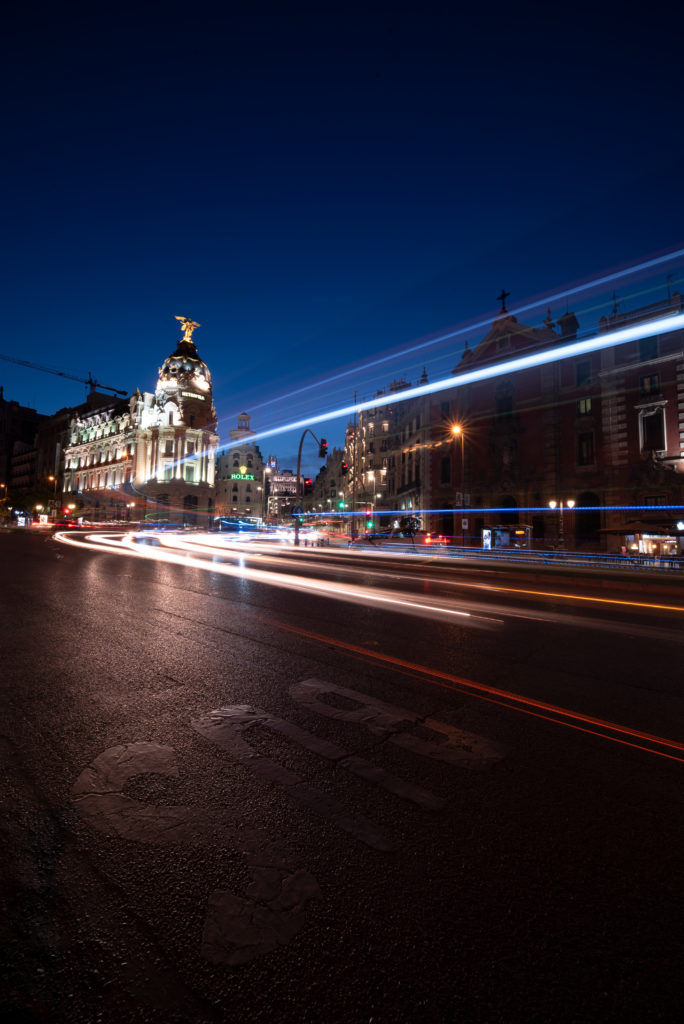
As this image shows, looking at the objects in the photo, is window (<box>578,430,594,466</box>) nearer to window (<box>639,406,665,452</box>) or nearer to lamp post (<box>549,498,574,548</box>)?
lamp post (<box>549,498,574,548</box>)

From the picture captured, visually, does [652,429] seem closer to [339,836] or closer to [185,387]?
[339,836]

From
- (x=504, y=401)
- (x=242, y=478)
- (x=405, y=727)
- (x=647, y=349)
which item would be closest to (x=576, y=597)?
→ (x=405, y=727)

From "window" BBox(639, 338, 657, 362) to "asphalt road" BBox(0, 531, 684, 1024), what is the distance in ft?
Result: 98.1

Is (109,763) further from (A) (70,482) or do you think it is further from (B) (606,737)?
(A) (70,482)

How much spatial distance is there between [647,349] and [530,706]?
32655 millimetres

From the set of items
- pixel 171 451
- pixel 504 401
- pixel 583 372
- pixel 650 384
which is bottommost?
pixel 650 384

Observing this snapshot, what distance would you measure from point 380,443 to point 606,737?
234ft

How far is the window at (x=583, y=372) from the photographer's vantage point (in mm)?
33156

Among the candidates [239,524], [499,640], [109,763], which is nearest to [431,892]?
[109,763]

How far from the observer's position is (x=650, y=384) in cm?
2941

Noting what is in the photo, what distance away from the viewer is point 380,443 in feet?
243

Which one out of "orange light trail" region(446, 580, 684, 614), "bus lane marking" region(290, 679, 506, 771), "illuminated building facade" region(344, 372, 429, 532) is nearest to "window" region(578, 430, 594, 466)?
"illuminated building facade" region(344, 372, 429, 532)

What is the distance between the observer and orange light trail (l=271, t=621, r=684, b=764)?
3.76 metres

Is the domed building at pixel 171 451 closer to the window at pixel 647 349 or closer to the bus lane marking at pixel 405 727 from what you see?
the window at pixel 647 349
